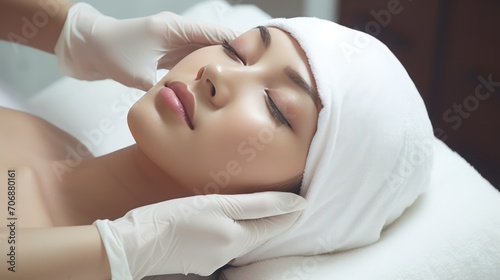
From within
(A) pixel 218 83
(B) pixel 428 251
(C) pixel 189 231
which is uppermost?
(A) pixel 218 83

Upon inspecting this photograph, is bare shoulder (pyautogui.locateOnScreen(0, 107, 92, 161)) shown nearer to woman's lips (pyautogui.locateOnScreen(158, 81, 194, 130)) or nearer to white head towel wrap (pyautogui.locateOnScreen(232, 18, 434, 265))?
A: woman's lips (pyautogui.locateOnScreen(158, 81, 194, 130))

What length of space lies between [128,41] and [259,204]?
→ 0.59 metres

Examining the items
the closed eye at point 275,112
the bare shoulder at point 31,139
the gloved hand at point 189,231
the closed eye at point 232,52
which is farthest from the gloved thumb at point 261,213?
the bare shoulder at point 31,139

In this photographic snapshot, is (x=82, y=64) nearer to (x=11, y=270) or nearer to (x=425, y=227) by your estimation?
(x=11, y=270)

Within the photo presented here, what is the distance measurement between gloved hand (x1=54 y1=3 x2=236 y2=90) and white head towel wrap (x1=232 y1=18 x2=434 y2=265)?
301 millimetres

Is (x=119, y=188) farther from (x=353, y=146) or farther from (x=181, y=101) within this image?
(x=353, y=146)

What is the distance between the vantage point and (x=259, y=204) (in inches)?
45.0

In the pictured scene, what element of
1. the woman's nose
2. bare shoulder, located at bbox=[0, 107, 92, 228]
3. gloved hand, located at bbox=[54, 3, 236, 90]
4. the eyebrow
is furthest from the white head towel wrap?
bare shoulder, located at bbox=[0, 107, 92, 228]

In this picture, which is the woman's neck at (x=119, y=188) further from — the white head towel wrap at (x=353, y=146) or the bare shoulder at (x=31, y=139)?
the white head towel wrap at (x=353, y=146)

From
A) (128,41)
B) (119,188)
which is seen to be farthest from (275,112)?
(128,41)

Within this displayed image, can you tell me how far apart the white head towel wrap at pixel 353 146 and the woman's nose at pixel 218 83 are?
0.53 feet

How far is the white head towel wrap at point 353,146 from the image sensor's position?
1163 mm

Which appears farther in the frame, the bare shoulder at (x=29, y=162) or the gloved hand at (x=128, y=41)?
the gloved hand at (x=128, y=41)

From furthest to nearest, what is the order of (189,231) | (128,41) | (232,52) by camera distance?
1. (128,41)
2. (232,52)
3. (189,231)
